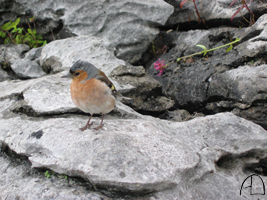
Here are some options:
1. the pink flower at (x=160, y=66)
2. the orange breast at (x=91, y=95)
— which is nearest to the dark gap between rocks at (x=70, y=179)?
the orange breast at (x=91, y=95)

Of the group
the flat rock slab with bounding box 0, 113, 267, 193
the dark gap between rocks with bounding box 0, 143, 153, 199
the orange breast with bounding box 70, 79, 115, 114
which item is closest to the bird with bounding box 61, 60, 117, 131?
the orange breast with bounding box 70, 79, 115, 114

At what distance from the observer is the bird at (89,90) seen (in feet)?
11.4

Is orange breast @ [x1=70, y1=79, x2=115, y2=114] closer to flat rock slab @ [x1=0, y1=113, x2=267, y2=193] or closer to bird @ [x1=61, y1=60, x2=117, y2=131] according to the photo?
bird @ [x1=61, y1=60, x2=117, y2=131]

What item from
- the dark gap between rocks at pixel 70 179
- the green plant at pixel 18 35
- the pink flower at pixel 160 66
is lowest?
the pink flower at pixel 160 66

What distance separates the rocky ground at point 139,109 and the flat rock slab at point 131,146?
14 mm

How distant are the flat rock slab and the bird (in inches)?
13.2

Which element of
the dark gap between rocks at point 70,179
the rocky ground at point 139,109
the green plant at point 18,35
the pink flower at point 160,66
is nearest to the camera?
the dark gap between rocks at point 70,179

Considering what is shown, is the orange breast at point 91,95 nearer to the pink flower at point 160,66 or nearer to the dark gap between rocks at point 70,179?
the dark gap between rocks at point 70,179

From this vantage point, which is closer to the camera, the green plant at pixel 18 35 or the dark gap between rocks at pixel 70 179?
the dark gap between rocks at pixel 70 179

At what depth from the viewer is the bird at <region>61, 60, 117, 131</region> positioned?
347cm

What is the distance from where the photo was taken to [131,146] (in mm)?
3193

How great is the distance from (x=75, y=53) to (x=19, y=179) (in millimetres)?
3376

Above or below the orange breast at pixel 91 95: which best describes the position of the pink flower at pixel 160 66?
below

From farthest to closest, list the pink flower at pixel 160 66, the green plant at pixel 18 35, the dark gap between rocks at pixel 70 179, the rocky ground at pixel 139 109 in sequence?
the green plant at pixel 18 35 < the pink flower at pixel 160 66 < the rocky ground at pixel 139 109 < the dark gap between rocks at pixel 70 179
